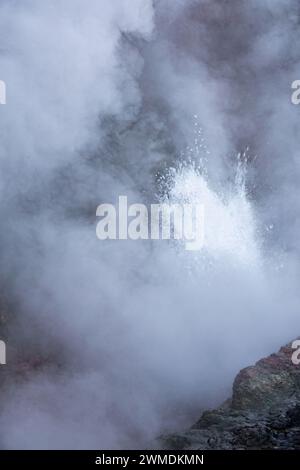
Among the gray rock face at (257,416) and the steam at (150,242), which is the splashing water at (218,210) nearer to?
the steam at (150,242)

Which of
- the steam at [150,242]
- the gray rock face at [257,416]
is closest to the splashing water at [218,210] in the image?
the steam at [150,242]

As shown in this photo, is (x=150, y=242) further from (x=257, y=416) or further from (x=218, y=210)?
(x=257, y=416)

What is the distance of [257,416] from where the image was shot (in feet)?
23.9

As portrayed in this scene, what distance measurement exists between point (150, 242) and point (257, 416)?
294 inches

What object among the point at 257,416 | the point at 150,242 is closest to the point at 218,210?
the point at 150,242

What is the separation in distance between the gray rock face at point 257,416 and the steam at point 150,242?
125cm

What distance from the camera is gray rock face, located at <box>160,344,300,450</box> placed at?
21.6 ft

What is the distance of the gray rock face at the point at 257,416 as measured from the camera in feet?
21.6

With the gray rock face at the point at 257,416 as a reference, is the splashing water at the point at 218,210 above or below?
above

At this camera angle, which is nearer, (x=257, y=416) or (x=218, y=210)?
(x=257, y=416)

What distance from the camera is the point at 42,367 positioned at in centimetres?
1111

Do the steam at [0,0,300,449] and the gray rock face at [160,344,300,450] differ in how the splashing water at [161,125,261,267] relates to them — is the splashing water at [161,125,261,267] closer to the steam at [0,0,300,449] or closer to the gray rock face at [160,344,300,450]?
the steam at [0,0,300,449]

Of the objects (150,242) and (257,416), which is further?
(150,242)

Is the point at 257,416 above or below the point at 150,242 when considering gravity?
below
